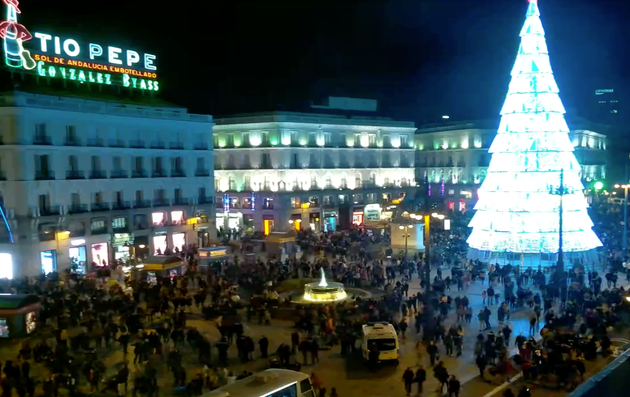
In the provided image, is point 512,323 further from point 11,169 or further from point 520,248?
point 11,169

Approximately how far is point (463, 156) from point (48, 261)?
5162 cm

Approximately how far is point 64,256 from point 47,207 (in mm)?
3546

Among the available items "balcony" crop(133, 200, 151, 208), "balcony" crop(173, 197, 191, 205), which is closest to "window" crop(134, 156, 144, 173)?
"balcony" crop(133, 200, 151, 208)

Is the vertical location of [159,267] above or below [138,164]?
below

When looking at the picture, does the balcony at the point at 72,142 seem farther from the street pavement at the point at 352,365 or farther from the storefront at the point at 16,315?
the street pavement at the point at 352,365

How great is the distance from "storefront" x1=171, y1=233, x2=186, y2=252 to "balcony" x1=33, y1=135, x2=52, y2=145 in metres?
12.9

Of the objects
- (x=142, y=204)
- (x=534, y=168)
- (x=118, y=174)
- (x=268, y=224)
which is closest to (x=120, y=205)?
(x=142, y=204)

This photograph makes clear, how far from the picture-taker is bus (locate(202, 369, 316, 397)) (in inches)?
527

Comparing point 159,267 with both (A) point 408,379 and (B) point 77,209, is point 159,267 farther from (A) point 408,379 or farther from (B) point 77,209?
(A) point 408,379

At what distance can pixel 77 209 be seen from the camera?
41938 millimetres

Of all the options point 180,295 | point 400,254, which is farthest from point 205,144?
point 180,295

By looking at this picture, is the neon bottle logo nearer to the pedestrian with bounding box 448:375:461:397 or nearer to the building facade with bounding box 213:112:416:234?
the building facade with bounding box 213:112:416:234

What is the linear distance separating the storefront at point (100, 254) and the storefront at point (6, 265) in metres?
5.73

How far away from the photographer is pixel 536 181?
38156mm
